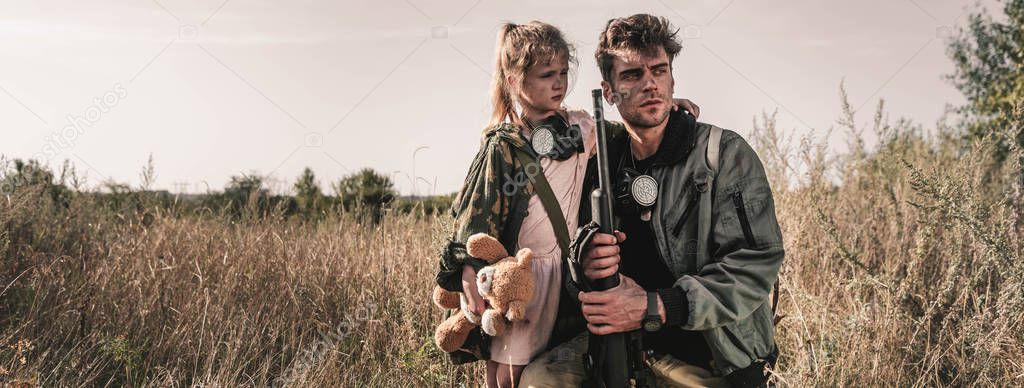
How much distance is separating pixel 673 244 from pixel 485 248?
0.66 metres

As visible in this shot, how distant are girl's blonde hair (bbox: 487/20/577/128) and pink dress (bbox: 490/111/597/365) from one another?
0.32 m

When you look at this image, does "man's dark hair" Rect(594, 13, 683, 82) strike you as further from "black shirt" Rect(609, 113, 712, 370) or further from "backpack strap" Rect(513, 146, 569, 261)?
"backpack strap" Rect(513, 146, 569, 261)

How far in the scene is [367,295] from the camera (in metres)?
4.89

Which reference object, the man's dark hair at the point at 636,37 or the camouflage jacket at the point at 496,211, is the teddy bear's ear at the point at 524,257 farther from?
the man's dark hair at the point at 636,37

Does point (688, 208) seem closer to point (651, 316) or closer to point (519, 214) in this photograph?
point (651, 316)

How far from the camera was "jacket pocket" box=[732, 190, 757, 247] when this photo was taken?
2.50 m

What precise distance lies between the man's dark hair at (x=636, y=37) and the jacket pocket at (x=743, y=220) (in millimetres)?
616

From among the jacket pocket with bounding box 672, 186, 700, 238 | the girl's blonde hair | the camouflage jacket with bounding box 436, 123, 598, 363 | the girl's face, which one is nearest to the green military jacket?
the jacket pocket with bounding box 672, 186, 700, 238

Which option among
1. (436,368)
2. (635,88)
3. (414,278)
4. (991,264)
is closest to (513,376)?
(635,88)

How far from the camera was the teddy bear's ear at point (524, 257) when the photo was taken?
2.54 m

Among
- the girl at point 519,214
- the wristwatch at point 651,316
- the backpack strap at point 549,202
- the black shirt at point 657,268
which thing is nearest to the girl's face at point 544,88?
the girl at point 519,214

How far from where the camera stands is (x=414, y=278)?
484 centimetres

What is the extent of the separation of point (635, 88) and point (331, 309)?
3.05 m

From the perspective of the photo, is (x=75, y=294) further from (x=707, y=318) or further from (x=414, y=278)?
(x=707, y=318)
